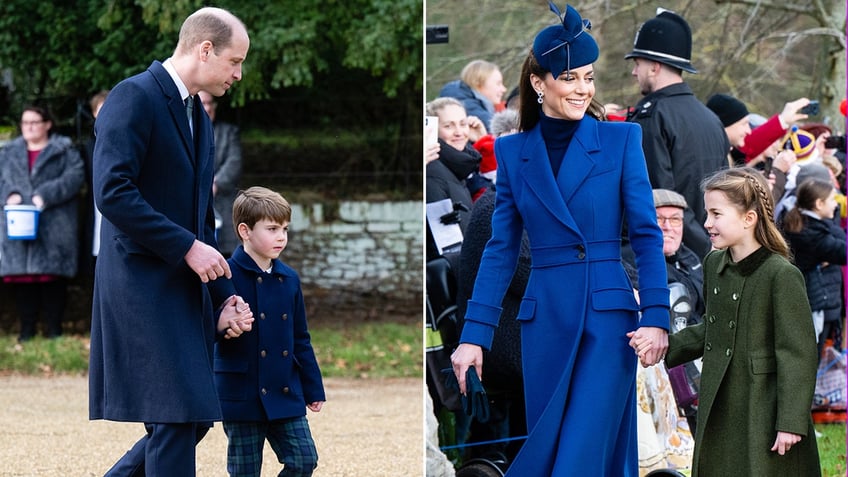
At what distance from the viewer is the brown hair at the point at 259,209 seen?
518cm

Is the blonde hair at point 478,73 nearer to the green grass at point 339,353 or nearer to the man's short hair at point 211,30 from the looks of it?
the green grass at point 339,353

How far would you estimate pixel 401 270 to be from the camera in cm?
1487

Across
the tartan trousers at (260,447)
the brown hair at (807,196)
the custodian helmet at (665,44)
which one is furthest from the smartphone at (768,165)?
the tartan trousers at (260,447)

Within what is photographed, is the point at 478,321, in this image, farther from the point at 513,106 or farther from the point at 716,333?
the point at 513,106

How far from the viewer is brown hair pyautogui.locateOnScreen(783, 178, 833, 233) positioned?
8.52 meters

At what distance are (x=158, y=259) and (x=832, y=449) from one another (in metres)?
4.57

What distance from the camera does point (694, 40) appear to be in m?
17.2

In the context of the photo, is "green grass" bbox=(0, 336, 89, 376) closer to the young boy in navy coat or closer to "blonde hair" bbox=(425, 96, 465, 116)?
"blonde hair" bbox=(425, 96, 465, 116)

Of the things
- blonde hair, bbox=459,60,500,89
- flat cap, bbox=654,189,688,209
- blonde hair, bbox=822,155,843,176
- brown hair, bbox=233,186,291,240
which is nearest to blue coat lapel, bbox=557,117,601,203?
brown hair, bbox=233,186,291,240

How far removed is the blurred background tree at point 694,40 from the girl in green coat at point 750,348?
1111 cm

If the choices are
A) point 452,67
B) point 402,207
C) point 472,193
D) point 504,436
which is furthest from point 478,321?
point 452,67

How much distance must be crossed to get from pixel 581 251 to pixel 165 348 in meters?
1.43

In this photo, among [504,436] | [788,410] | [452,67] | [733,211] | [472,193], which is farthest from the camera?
[452,67]

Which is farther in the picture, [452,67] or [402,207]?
[452,67]
